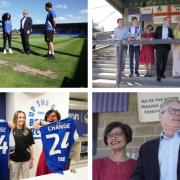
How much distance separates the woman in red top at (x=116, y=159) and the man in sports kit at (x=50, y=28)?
0.54 metres

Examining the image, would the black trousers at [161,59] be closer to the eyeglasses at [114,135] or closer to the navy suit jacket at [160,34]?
the navy suit jacket at [160,34]

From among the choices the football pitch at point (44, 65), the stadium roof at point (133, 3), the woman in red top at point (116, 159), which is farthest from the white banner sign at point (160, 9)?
the woman in red top at point (116, 159)

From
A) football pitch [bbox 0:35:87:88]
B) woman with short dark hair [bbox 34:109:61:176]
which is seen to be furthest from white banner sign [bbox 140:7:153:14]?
woman with short dark hair [bbox 34:109:61:176]

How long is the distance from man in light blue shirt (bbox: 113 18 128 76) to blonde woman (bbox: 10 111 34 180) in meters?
0.65

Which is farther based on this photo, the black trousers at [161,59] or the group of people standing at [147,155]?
the black trousers at [161,59]

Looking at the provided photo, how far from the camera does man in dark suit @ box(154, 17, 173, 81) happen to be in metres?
2.29

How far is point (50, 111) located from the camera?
229 centimetres

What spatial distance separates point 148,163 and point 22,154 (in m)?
0.71

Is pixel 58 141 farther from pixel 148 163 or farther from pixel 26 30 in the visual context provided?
pixel 26 30

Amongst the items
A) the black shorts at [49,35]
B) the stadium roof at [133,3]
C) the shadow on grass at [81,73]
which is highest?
the stadium roof at [133,3]

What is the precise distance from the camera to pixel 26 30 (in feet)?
7.60

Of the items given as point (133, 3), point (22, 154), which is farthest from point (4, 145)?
point (133, 3)

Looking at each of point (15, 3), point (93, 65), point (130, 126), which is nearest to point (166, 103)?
point (130, 126)

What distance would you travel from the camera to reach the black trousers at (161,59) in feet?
7.58
